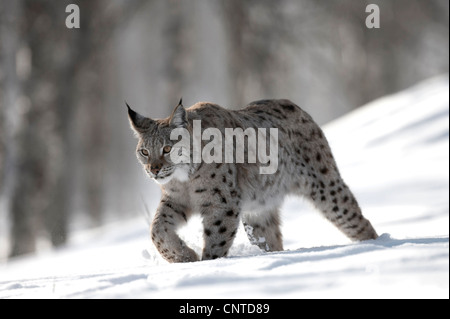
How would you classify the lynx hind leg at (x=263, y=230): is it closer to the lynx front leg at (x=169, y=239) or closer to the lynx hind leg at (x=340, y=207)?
the lynx hind leg at (x=340, y=207)

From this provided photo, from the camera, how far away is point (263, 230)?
17.4 feet

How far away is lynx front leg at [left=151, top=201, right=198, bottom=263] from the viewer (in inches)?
172

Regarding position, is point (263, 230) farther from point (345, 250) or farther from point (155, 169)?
point (345, 250)

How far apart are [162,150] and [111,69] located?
55.2 feet

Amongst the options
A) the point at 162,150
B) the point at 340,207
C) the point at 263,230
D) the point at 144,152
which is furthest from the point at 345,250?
the point at 263,230

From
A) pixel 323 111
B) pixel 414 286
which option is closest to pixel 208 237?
pixel 414 286

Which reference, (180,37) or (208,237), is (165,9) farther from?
(208,237)

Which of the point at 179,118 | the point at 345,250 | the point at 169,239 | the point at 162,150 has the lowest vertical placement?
the point at 345,250

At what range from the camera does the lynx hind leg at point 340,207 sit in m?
5.06

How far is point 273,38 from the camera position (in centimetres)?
1566

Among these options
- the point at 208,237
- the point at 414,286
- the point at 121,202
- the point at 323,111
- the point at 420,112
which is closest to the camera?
Answer: the point at 414,286

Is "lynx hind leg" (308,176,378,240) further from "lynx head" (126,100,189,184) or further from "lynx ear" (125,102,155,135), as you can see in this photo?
"lynx ear" (125,102,155,135)

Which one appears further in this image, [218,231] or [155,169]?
[218,231]

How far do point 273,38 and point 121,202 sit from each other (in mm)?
11530
